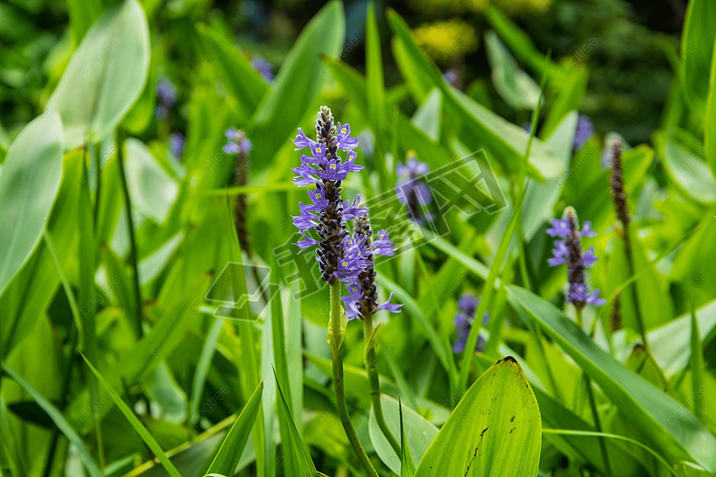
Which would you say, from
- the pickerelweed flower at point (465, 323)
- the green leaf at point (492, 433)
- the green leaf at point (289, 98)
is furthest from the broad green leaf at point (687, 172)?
the green leaf at point (492, 433)

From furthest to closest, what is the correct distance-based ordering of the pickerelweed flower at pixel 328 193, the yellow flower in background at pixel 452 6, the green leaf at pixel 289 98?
the yellow flower in background at pixel 452 6 → the green leaf at pixel 289 98 → the pickerelweed flower at pixel 328 193

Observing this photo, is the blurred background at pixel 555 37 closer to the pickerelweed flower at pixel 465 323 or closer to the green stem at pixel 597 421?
the pickerelweed flower at pixel 465 323

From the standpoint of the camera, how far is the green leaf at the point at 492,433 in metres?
0.63

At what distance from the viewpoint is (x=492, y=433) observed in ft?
2.13

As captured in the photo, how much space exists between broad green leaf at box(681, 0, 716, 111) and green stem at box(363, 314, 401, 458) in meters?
0.79

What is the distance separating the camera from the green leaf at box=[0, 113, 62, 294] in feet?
2.87

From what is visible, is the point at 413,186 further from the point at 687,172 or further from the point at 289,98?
the point at 687,172

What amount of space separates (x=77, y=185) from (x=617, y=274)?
0.84m

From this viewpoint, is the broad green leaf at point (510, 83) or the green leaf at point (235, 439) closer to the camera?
the green leaf at point (235, 439)

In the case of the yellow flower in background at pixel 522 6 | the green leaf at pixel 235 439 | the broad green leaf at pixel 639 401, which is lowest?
the yellow flower in background at pixel 522 6

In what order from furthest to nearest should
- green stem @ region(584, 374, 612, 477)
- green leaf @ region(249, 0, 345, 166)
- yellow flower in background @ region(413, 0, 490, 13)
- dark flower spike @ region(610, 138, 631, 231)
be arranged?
yellow flower in background @ region(413, 0, 490, 13), green leaf @ region(249, 0, 345, 166), dark flower spike @ region(610, 138, 631, 231), green stem @ region(584, 374, 612, 477)

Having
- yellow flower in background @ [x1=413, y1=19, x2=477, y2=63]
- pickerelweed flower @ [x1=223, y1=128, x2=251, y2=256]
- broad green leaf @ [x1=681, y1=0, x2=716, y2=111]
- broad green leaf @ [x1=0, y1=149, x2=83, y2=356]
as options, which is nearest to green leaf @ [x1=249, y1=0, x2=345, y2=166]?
pickerelweed flower @ [x1=223, y1=128, x2=251, y2=256]

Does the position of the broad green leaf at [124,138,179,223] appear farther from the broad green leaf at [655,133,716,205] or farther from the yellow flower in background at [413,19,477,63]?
the yellow flower in background at [413,19,477,63]

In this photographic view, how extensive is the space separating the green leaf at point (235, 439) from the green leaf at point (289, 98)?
2.87 ft
